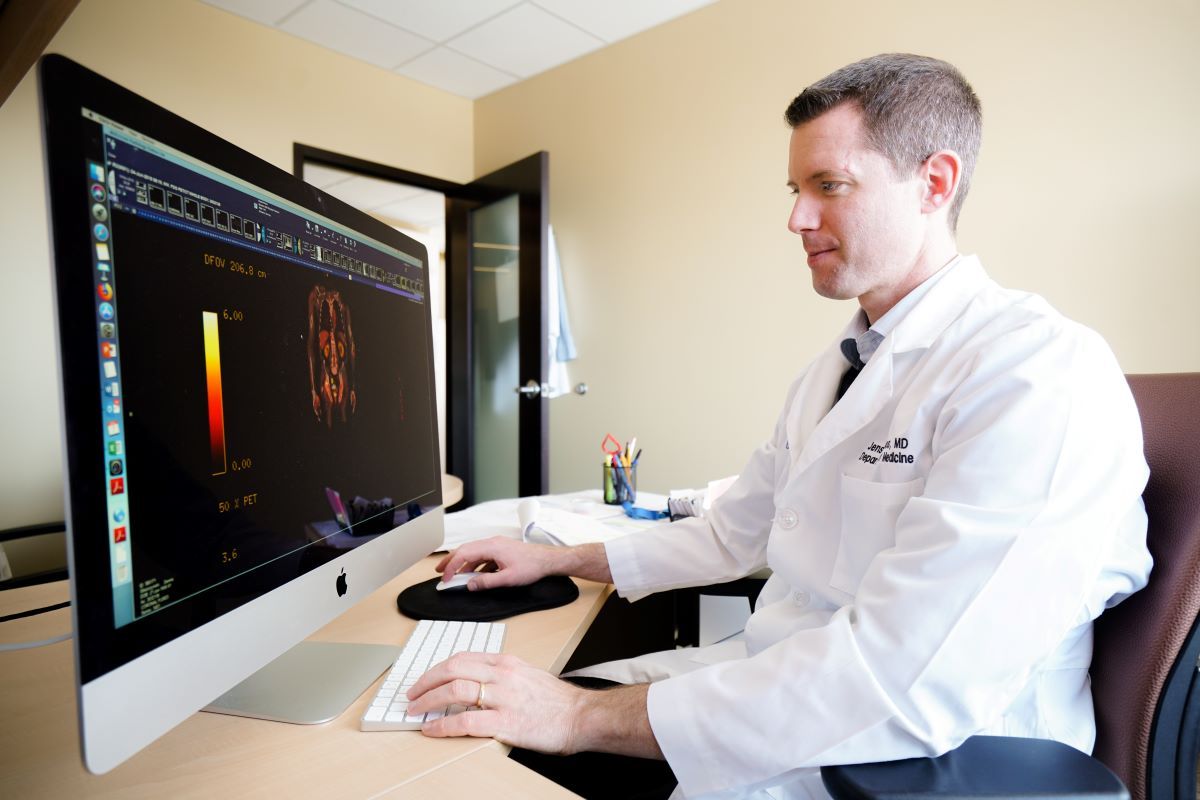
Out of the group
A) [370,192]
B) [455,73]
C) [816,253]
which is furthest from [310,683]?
[370,192]

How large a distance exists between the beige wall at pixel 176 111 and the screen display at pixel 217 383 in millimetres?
1618

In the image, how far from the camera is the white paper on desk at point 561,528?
118cm

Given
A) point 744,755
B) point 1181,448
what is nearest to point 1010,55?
point 1181,448

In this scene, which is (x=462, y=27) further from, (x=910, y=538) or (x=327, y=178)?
(x=910, y=538)

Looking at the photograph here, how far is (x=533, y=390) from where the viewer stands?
3.03 m

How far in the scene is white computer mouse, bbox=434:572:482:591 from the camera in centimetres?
98

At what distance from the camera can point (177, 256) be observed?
0.51 meters

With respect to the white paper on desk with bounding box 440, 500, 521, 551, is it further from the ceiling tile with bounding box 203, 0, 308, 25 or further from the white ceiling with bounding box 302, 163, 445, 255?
the white ceiling with bounding box 302, 163, 445, 255

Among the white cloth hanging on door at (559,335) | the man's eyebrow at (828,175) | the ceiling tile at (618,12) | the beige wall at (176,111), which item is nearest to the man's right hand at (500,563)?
the man's eyebrow at (828,175)

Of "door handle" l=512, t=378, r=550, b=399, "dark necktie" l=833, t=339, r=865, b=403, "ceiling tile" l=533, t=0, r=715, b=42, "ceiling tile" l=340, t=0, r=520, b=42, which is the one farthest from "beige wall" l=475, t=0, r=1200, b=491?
"dark necktie" l=833, t=339, r=865, b=403

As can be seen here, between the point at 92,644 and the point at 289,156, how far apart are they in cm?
306

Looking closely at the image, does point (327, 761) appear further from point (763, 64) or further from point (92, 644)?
point (763, 64)

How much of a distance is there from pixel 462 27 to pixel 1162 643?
3.10m

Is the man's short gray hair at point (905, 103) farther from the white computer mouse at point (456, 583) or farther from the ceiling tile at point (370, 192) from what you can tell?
the ceiling tile at point (370, 192)
